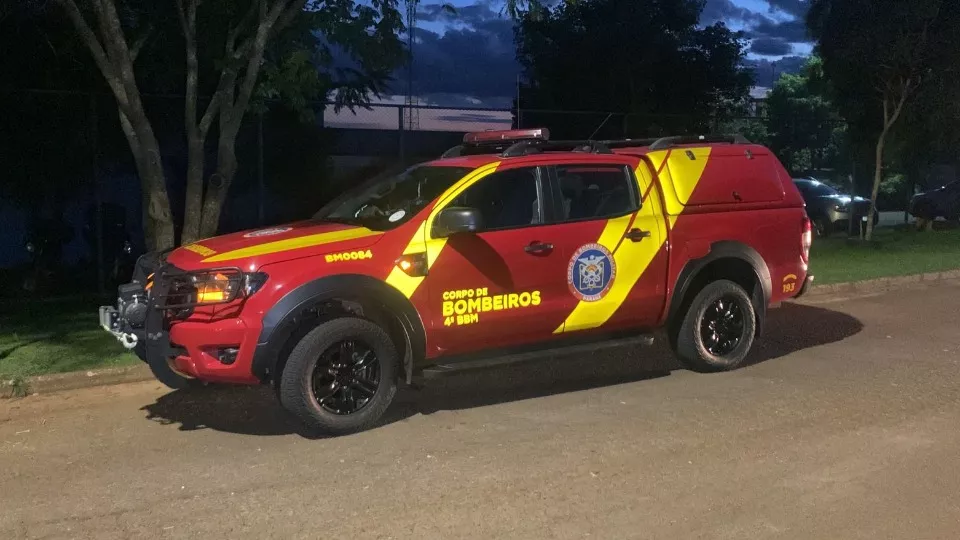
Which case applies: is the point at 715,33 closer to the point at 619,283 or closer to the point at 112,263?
the point at 112,263

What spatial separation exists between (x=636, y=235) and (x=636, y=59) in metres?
17.9

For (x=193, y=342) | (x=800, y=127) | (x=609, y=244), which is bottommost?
(x=193, y=342)

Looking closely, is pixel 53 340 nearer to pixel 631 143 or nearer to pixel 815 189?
pixel 631 143

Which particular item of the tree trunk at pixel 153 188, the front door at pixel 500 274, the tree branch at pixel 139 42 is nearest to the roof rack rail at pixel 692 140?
the front door at pixel 500 274

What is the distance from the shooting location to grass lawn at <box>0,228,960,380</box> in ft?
25.3

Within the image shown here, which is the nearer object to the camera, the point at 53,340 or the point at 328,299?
the point at 328,299

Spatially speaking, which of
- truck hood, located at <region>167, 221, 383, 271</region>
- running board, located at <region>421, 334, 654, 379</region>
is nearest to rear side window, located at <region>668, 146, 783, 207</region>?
running board, located at <region>421, 334, 654, 379</region>

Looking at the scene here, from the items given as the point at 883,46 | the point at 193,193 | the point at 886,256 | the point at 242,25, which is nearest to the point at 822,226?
the point at 886,256

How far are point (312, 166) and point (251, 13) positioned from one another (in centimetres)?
447

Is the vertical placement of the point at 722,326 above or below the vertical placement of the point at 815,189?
below

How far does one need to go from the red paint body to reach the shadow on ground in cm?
47

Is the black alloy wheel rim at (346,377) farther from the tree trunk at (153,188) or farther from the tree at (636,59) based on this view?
the tree at (636,59)

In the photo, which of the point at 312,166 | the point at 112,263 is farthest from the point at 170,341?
the point at 312,166

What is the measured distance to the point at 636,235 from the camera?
703 cm
